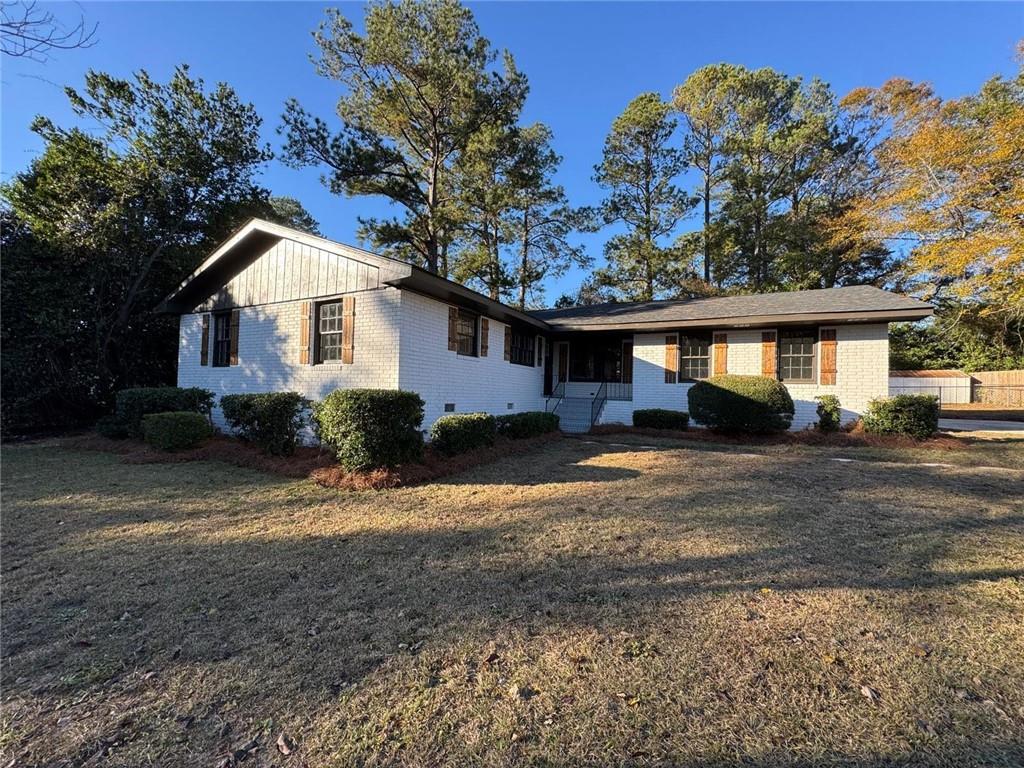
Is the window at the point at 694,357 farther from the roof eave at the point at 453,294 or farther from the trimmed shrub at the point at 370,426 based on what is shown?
the trimmed shrub at the point at 370,426

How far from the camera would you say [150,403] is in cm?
1018

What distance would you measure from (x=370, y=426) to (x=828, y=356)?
36.7 ft

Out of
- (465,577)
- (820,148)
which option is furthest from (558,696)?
(820,148)

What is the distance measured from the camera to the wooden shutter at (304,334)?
1007 cm

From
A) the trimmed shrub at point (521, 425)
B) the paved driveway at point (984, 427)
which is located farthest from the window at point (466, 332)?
the paved driveway at point (984, 427)

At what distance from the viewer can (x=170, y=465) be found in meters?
8.05

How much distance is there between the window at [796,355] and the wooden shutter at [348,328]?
10.8m

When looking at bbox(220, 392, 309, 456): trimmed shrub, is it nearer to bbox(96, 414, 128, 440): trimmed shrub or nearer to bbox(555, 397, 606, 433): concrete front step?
bbox(96, 414, 128, 440): trimmed shrub

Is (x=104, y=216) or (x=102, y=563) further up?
(x=104, y=216)

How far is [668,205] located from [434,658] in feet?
82.3

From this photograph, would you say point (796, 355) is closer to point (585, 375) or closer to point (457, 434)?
point (585, 375)

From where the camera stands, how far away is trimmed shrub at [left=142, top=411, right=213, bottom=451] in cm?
881

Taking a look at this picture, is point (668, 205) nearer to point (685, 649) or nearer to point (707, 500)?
point (707, 500)

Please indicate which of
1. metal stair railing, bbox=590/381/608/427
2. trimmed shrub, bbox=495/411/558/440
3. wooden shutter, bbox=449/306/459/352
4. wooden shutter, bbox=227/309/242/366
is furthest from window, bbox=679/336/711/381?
wooden shutter, bbox=227/309/242/366
